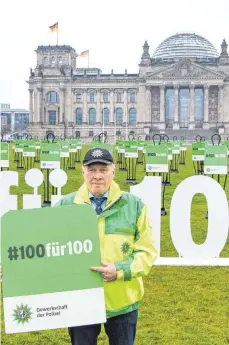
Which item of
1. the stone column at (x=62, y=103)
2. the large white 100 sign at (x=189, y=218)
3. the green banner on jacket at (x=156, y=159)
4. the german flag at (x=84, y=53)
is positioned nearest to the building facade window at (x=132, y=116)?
the stone column at (x=62, y=103)

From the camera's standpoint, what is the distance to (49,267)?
394cm

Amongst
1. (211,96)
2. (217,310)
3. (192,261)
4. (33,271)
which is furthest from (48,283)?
(211,96)

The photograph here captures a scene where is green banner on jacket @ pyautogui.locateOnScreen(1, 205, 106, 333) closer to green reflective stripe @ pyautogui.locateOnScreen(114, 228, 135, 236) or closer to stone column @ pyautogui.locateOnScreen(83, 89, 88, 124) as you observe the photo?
green reflective stripe @ pyautogui.locateOnScreen(114, 228, 135, 236)

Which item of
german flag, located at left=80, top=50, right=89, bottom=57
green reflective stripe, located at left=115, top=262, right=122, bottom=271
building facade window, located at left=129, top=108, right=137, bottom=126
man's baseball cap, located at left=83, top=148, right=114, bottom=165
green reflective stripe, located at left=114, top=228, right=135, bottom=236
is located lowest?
green reflective stripe, located at left=115, top=262, right=122, bottom=271

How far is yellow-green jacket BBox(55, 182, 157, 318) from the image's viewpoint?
166 inches

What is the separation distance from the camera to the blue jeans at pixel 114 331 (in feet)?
13.8

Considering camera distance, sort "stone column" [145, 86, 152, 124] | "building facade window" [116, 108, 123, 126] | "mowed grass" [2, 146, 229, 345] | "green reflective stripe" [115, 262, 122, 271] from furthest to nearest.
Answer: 1. "building facade window" [116, 108, 123, 126]
2. "stone column" [145, 86, 152, 124]
3. "mowed grass" [2, 146, 229, 345]
4. "green reflective stripe" [115, 262, 122, 271]

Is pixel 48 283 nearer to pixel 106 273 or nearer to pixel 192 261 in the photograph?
pixel 106 273

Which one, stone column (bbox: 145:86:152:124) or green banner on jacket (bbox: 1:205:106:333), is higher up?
stone column (bbox: 145:86:152:124)

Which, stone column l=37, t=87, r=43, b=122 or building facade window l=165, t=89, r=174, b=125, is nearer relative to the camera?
building facade window l=165, t=89, r=174, b=125

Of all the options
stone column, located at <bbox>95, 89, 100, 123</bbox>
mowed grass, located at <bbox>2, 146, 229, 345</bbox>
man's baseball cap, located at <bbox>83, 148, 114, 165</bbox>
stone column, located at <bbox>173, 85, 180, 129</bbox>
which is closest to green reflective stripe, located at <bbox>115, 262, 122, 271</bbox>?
man's baseball cap, located at <bbox>83, 148, 114, 165</bbox>

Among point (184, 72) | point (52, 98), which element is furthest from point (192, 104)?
point (52, 98)

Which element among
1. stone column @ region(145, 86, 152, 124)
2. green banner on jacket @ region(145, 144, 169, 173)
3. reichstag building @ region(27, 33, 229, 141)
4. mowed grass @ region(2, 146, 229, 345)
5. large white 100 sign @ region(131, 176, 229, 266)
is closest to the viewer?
mowed grass @ region(2, 146, 229, 345)

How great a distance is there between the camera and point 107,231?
14.0ft
